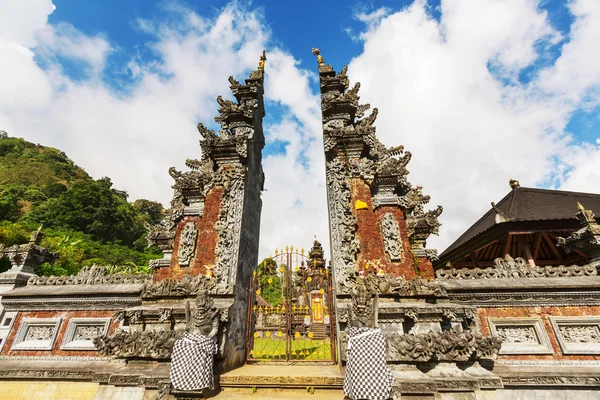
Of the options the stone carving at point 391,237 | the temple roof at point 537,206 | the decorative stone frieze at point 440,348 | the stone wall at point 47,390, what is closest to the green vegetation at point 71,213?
the stone wall at point 47,390

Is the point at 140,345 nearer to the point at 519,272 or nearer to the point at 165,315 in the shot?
the point at 165,315

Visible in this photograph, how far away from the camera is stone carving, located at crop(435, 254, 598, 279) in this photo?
6379 millimetres

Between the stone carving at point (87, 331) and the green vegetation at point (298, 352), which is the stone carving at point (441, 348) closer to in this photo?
the green vegetation at point (298, 352)

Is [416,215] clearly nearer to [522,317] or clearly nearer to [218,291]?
[522,317]

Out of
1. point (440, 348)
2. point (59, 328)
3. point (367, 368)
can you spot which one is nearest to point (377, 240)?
point (440, 348)

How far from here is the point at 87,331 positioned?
281 inches

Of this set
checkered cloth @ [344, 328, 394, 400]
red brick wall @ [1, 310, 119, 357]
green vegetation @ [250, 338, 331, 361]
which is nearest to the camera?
checkered cloth @ [344, 328, 394, 400]

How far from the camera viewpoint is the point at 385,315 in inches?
220

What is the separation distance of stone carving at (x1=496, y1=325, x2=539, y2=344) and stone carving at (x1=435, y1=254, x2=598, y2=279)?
3.72ft

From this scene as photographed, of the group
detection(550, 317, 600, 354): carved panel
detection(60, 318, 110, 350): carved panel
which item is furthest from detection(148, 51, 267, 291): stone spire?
detection(550, 317, 600, 354): carved panel

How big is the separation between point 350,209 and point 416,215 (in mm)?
2271

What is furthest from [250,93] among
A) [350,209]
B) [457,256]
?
[457,256]

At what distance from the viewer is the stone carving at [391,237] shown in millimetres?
6633

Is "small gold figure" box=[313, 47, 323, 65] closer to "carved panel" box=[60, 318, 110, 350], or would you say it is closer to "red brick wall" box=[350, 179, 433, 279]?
"red brick wall" box=[350, 179, 433, 279]
